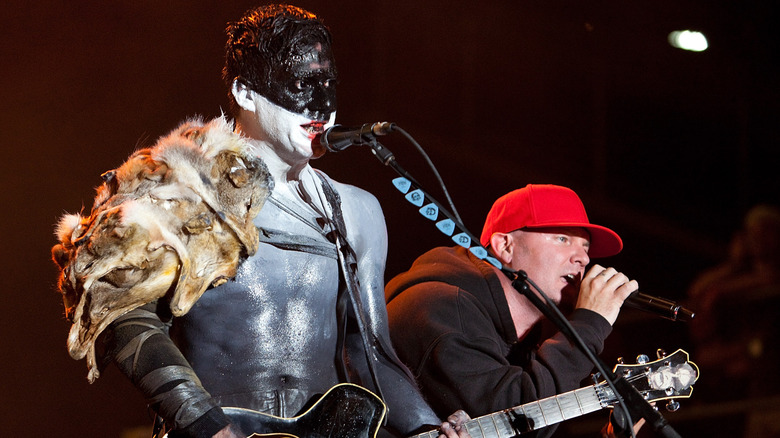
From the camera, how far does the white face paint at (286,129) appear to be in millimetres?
2434

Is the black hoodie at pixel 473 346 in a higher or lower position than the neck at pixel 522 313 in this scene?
lower

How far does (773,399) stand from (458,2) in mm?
2842

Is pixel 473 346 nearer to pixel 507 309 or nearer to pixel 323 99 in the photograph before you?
pixel 507 309

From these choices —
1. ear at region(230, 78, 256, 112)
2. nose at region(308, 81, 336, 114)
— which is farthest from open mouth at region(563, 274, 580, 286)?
ear at region(230, 78, 256, 112)

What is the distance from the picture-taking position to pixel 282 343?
2320mm

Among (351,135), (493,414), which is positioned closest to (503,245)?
(493,414)

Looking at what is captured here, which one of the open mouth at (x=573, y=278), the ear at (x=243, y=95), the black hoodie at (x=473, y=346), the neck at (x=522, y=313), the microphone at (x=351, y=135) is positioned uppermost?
the ear at (x=243, y=95)

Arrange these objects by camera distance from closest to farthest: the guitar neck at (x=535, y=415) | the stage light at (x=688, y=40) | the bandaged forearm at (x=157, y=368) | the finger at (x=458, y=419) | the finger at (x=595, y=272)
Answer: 1. the bandaged forearm at (x=157, y=368)
2. the finger at (x=458, y=419)
3. the guitar neck at (x=535, y=415)
4. the finger at (x=595, y=272)
5. the stage light at (x=688, y=40)

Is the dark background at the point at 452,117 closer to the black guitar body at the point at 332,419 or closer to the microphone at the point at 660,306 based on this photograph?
the black guitar body at the point at 332,419

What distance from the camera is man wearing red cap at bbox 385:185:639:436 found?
3.11 metres

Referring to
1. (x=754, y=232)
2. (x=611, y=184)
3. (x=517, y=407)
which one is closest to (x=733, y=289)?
(x=754, y=232)

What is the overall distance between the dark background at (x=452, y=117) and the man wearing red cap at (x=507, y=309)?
100 cm

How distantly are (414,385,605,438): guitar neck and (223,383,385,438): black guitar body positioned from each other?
64cm

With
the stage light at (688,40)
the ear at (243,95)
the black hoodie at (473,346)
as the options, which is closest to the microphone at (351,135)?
the ear at (243,95)
